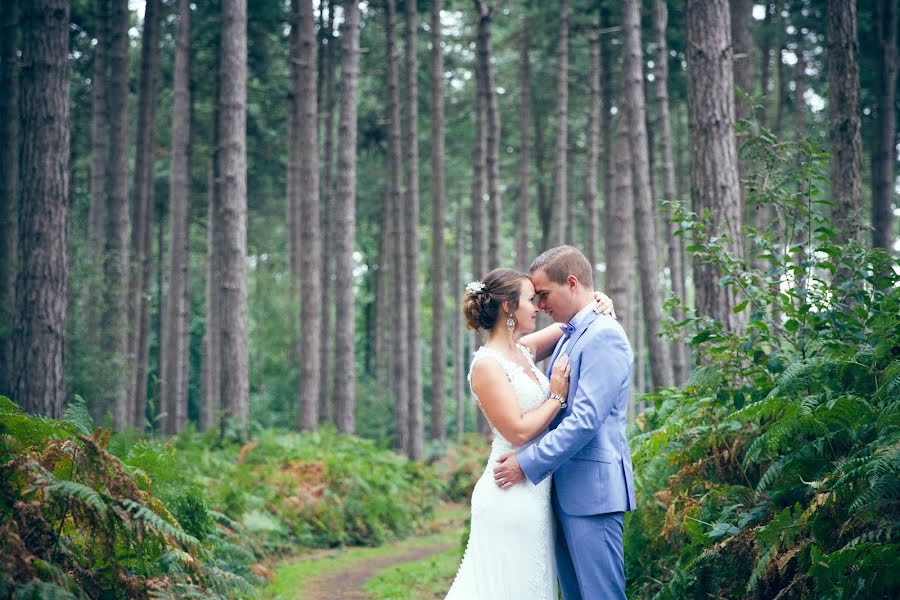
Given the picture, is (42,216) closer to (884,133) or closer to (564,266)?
(564,266)

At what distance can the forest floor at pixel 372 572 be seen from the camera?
28.9ft

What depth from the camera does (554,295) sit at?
5.21 metres

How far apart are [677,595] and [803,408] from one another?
4.84 ft

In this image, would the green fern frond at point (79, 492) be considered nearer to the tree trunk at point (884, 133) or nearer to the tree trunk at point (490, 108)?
the tree trunk at point (884, 133)

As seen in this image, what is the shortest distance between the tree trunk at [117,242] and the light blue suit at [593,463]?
13521 millimetres

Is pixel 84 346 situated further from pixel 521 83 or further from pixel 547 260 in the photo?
pixel 521 83

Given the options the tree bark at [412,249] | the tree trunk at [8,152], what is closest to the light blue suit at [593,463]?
the tree trunk at [8,152]

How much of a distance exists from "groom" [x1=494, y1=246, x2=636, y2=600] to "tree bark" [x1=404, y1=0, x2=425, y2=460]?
15.3 meters

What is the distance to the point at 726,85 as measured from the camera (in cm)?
859

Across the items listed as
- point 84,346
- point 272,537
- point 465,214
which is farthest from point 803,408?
point 465,214

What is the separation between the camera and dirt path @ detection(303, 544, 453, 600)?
8938 mm

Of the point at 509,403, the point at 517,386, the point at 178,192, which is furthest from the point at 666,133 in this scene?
the point at 509,403

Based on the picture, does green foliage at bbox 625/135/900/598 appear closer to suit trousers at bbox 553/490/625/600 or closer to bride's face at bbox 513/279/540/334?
suit trousers at bbox 553/490/625/600

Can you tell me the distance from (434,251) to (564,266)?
16.3 metres
